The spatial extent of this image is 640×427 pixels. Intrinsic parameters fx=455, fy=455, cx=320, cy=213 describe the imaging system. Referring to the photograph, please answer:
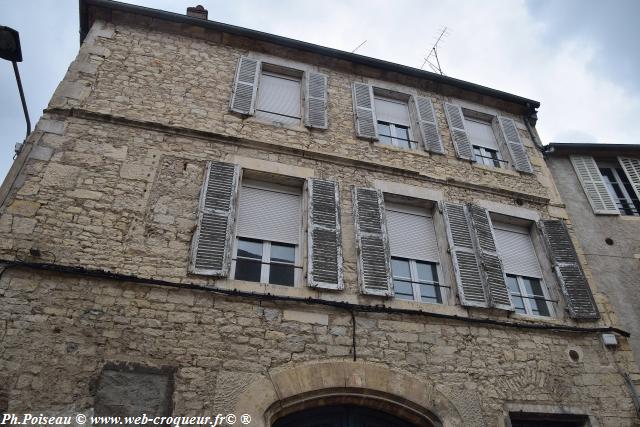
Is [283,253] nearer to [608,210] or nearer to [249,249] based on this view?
[249,249]

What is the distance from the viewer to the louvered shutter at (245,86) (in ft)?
21.8

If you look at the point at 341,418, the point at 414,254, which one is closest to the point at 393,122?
the point at 414,254

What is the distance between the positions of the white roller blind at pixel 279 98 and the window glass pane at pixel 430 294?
3.12 m

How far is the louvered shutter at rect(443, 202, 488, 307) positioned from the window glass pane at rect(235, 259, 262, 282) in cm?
248

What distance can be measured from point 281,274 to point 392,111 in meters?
3.90

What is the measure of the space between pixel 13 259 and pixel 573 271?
269 inches

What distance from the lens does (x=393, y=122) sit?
7.67 metres

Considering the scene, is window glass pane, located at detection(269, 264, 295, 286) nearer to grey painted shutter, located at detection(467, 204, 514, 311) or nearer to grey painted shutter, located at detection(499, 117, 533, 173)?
grey painted shutter, located at detection(467, 204, 514, 311)

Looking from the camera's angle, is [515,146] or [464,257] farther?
[515,146]

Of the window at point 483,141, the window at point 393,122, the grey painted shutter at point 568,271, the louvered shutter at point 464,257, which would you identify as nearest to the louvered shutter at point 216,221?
the window at point 393,122

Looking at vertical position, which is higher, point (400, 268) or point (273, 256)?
point (400, 268)

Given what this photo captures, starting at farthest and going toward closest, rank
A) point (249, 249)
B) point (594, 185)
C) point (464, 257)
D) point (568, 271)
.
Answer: point (594, 185), point (568, 271), point (464, 257), point (249, 249)

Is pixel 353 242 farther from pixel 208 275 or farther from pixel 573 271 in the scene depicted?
pixel 573 271

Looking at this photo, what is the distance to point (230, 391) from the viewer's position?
4293mm
